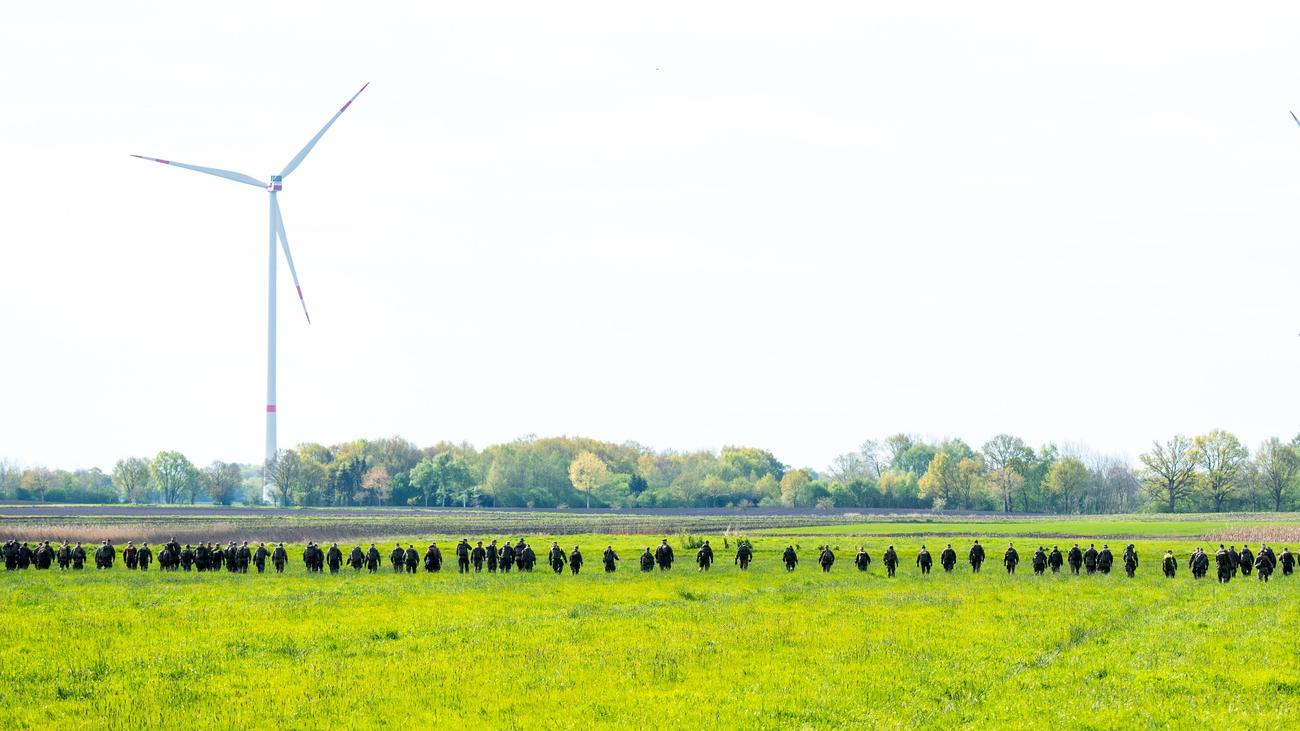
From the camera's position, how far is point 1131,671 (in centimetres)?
2334

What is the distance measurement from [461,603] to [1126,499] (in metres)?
176

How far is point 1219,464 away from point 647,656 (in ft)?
492

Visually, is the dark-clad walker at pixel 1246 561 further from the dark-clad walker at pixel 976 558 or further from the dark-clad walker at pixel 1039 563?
the dark-clad walker at pixel 976 558

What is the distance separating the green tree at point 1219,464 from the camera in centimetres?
15438

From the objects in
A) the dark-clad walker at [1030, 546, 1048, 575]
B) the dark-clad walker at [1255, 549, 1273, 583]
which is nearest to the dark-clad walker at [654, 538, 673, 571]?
the dark-clad walker at [1030, 546, 1048, 575]

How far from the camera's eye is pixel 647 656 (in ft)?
83.5

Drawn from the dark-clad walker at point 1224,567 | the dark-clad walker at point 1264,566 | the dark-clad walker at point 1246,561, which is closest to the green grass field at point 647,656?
the dark-clad walker at point 1224,567

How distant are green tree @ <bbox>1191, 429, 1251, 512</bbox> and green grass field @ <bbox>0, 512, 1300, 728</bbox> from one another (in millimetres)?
122480

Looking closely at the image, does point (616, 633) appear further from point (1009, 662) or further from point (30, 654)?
point (30, 654)

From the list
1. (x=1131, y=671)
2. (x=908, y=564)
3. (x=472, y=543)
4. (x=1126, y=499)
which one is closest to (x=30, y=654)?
(x=1131, y=671)

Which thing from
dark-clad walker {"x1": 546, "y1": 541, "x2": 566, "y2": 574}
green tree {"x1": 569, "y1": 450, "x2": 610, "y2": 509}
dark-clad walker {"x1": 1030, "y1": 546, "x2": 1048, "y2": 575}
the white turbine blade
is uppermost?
the white turbine blade

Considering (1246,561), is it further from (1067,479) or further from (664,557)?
(1067,479)

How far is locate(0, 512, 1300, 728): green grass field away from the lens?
19953 mm

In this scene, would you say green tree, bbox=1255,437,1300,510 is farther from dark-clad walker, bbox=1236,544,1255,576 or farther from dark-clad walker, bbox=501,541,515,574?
dark-clad walker, bbox=501,541,515,574
